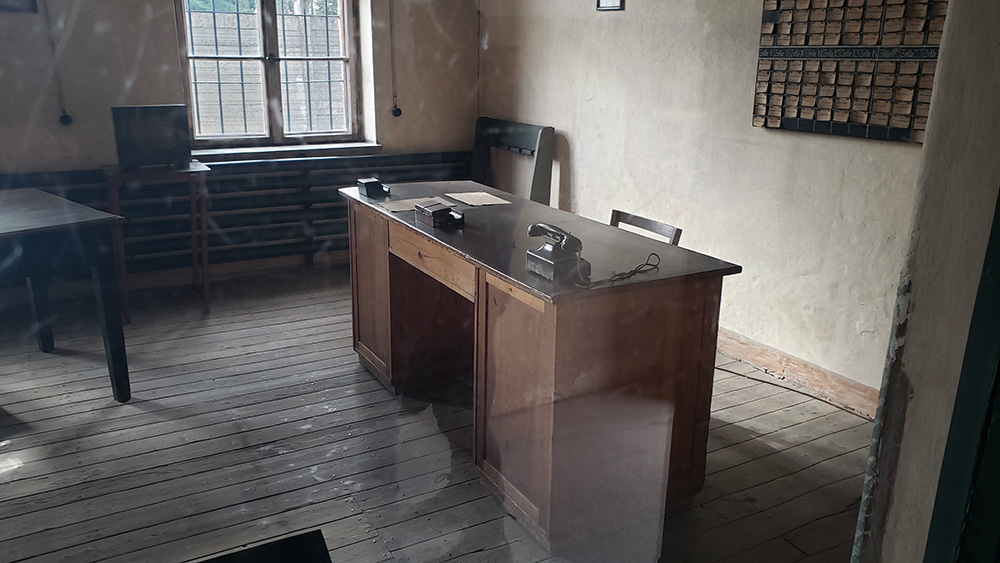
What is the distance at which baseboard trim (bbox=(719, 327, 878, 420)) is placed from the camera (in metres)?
3.49

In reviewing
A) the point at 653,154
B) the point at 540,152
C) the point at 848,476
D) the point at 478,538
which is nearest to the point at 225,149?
the point at 540,152

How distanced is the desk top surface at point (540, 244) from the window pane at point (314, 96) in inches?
90.6

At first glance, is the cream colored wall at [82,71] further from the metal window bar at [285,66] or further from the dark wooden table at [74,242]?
the dark wooden table at [74,242]

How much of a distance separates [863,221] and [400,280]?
213 cm

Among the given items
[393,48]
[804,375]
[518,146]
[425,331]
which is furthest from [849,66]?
[393,48]

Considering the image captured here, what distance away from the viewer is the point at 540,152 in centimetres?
537

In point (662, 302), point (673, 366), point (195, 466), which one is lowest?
point (195, 466)

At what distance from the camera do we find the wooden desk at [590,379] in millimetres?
2367

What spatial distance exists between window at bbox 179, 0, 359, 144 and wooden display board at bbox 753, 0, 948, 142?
3.42 meters

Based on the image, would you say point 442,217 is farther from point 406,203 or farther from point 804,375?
point 804,375

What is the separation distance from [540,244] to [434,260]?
0.46 m

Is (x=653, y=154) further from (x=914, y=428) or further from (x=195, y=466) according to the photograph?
(x=914, y=428)

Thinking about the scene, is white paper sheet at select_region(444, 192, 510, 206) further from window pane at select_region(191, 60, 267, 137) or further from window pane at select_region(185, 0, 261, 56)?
window pane at select_region(185, 0, 261, 56)

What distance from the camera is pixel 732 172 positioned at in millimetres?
4004
